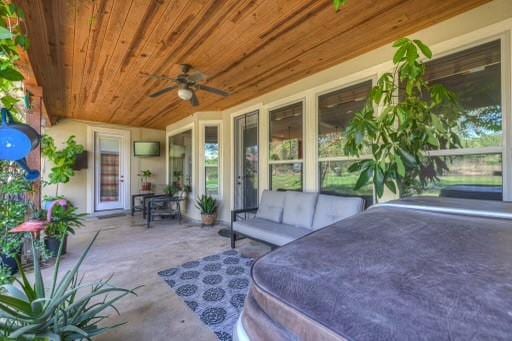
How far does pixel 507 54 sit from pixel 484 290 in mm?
2366

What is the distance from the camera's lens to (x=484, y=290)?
45 cm

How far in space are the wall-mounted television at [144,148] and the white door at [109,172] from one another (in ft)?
1.19

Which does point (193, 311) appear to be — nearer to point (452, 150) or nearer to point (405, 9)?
point (452, 150)

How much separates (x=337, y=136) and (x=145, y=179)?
5.64 meters

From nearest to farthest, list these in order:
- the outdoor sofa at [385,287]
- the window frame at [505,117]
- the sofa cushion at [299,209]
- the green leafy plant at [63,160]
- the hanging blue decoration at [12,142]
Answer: the outdoor sofa at [385,287]
the hanging blue decoration at [12,142]
the window frame at [505,117]
the sofa cushion at [299,209]
the green leafy plant at [63,160]

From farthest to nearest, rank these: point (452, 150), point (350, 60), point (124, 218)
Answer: point (124, 218), point (350, 60), point (452, 150)

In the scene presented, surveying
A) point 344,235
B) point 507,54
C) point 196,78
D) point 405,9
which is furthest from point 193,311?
point 507,54

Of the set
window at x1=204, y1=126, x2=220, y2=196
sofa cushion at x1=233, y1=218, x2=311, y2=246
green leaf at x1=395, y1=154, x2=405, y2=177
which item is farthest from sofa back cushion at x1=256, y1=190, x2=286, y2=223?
window at x1=204, y1=126, x2=220, y2=196

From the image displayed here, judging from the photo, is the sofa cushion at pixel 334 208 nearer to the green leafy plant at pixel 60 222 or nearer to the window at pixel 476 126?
the window at pixel 476 126

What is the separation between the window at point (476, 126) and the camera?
191 centimetres

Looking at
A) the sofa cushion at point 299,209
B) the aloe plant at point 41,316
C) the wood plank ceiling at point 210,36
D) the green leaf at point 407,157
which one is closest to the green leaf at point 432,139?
the green leaf at point 407,157

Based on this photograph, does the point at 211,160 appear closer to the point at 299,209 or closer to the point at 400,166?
the point at 299,209

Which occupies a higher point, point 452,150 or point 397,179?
point 452,150

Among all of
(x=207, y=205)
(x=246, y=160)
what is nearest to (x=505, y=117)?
(x=246, y=160)
